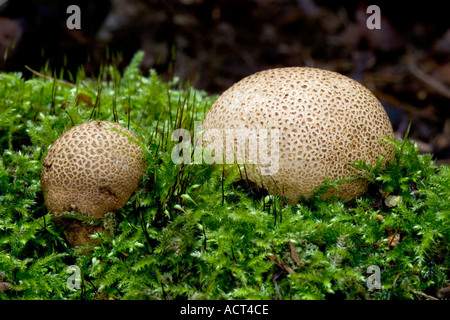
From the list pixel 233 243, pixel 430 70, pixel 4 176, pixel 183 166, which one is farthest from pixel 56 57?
pixel 430 70

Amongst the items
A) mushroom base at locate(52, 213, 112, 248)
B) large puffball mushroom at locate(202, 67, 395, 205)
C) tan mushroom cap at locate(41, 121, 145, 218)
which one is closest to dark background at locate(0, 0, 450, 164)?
large puffball mushroom at locate(202, 67, 395, 205)

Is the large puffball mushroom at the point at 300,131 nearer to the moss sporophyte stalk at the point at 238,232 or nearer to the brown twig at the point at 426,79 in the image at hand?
the moss sporophyte stalk at the point at 238,232

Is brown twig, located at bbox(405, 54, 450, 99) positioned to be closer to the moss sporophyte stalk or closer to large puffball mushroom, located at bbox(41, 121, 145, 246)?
the moss sporophyte stalk

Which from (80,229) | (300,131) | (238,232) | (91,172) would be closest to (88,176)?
(91,172)

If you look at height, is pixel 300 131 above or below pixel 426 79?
below

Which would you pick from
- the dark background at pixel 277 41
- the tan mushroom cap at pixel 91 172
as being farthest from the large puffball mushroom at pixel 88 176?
the dark background at pixel 277 41

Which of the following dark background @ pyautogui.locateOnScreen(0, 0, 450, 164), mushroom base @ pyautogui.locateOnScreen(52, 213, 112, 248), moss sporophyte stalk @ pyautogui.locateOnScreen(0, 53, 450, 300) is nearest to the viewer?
moss sporophyte stalk @ pyautogui.locateOnScreen(0, 53, 450, 300)

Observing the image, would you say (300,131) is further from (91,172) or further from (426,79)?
(426,79)
